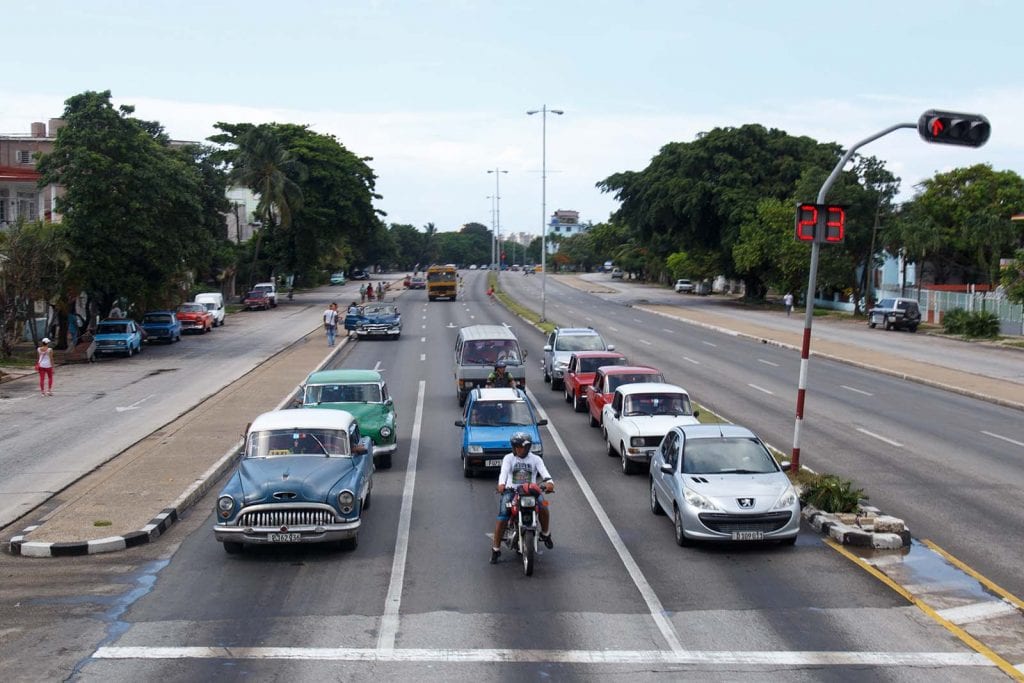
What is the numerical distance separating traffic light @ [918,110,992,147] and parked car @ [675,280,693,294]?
92.3 m

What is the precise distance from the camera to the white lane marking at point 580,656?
9.76 m

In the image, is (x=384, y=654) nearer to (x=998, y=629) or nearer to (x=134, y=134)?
(x=998, y=629)

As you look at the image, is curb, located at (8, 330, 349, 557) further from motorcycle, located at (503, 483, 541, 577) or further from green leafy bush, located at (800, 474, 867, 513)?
green leafy bush, located at (800, 474, 867, 513)

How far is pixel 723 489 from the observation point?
14.1 metres

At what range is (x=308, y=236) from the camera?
274ft

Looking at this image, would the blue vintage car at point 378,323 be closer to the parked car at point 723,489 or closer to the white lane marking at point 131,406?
the white lane marking at point 131,406

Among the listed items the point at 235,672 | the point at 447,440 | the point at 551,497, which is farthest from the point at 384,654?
the point at 447,440

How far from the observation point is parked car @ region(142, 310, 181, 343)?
167 ft

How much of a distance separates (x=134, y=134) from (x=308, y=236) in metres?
38.8

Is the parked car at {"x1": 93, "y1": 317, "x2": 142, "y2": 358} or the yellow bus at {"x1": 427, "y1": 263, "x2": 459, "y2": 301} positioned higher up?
the yellow bus at {"x1": 427, "y1": 263, "x2": 459, "y2": 301}

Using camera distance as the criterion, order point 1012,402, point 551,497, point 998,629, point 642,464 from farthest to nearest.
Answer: point 1012,402 → point 642,464 → point 551,497 → point 998,629

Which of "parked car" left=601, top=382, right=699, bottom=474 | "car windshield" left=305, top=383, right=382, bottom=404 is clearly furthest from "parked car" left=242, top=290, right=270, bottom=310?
"parked car" left=601, top=382, right=699, bottom=474

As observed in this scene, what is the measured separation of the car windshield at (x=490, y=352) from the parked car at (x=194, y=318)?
30.5 m

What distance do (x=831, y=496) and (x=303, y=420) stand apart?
814 cm
